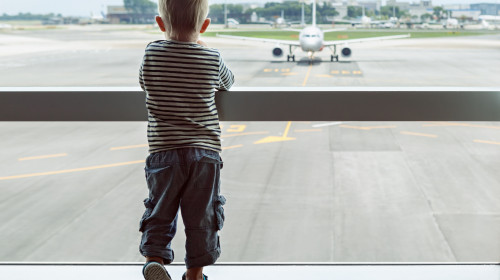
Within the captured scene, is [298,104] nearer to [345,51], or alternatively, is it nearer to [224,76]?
[224,76]

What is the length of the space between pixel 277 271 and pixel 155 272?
594 millimetres

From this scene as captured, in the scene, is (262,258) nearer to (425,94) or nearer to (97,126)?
(425,94)

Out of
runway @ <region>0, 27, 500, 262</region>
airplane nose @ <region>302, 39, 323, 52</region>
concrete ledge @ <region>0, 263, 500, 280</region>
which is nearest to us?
concrete ledge @ <region>0, 263, 500, 280</region>

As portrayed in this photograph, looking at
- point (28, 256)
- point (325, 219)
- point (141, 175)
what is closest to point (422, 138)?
point (325, 219)

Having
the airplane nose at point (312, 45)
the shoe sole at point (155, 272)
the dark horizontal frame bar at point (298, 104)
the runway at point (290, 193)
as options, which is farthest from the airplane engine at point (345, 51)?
the shoe sole at point (155, 272)

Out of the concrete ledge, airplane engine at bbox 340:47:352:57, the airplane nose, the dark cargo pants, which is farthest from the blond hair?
airplane engine at bbox 340:47:352:57

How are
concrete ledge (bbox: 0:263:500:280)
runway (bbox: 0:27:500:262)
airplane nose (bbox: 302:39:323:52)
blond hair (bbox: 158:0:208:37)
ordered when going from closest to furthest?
blond hair (bbox: 158:0:208:37)
concrete ledge (bbox: 0:263:500:280)
runway (bbox: 0:27:500:262)
airplane nose (bbox: 302:39:323:52)

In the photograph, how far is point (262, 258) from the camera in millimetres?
6676

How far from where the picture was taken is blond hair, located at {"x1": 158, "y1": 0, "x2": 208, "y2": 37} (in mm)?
1299

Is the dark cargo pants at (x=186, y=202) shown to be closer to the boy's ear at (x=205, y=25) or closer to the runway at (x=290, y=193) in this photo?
the boy's ear at (x=205, y=25)

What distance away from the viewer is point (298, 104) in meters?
1.79

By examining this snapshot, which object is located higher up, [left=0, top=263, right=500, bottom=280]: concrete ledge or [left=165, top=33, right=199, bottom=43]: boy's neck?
[left=165, top=33, right=199, bottom=43]: boy's neck

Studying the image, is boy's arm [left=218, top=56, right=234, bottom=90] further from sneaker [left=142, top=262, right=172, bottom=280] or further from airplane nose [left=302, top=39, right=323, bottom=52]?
airplane nose [left=302, top=39, right=323, bottom=52]

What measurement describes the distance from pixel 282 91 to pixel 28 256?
6.21 metres
